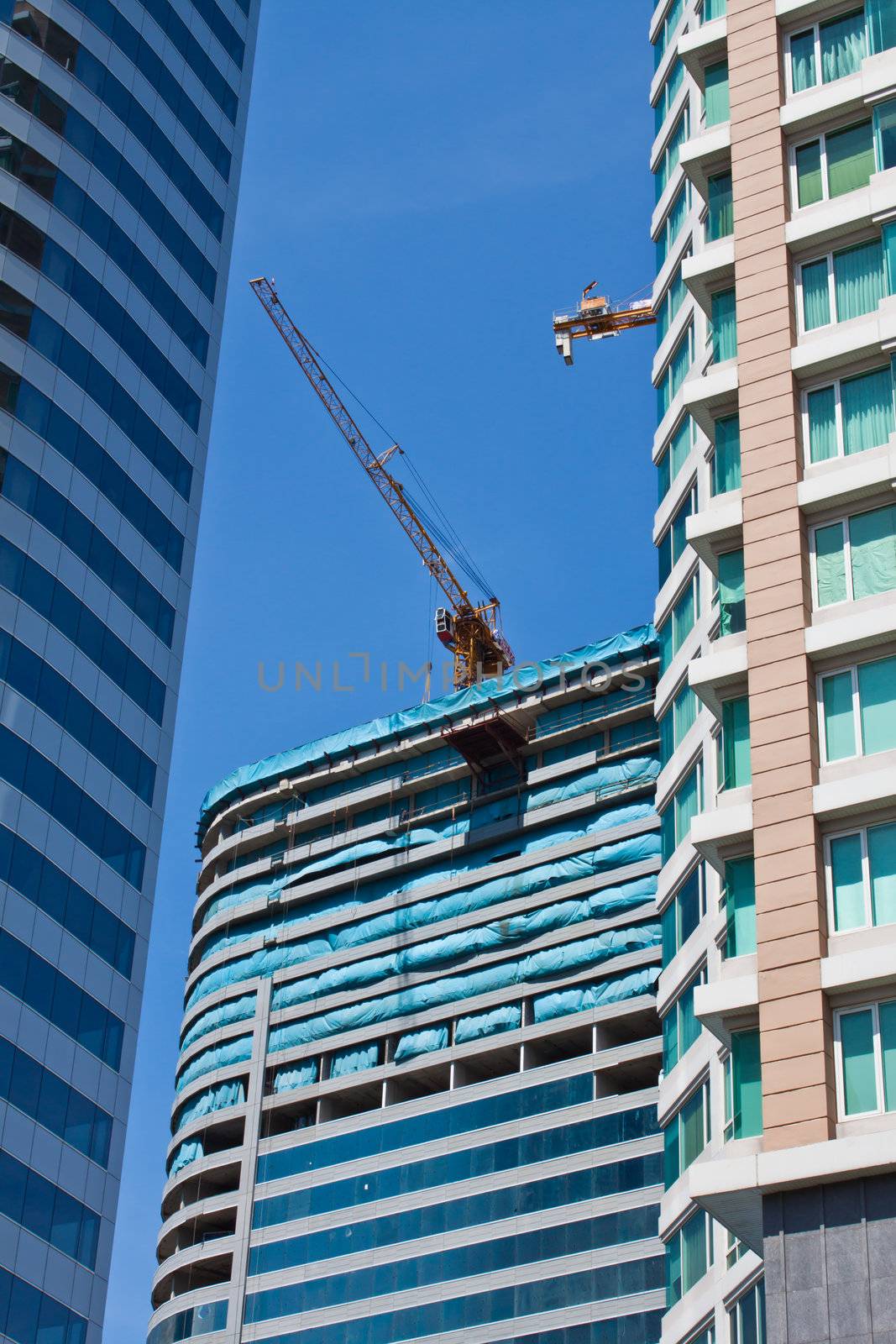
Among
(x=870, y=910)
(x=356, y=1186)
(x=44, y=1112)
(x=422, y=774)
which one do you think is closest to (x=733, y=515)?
(x=870, y=910)

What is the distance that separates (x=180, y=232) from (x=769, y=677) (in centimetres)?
5262

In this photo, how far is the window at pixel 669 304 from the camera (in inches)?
2630

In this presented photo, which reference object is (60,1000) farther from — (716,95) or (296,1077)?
(296,1077)

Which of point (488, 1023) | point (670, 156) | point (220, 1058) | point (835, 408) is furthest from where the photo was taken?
point (220, 1058)

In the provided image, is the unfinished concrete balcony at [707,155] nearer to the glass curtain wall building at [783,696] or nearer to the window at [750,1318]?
the glass curtain wall building at [783,696]

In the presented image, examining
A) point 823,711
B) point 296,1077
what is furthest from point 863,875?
point 296,1077

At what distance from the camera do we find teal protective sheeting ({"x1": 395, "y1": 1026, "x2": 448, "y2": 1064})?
148m

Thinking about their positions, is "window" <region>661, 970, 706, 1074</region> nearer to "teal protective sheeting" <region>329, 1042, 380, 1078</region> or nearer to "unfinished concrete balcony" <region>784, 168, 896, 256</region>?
"unfinished concrete balcony" <region>784, 168, 896, 256</region>

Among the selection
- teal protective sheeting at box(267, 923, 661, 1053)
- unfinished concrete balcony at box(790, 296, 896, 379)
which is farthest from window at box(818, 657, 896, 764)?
teal protective sheeting at box(267, 923, 661, 1053)

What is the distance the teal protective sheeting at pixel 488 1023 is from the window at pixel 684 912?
8551cm

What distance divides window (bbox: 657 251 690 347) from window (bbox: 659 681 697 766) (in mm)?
12996

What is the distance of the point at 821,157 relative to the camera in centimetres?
5341

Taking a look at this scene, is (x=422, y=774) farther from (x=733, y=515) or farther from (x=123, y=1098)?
(x=733, y=515)

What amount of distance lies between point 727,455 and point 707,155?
9.91 meters
